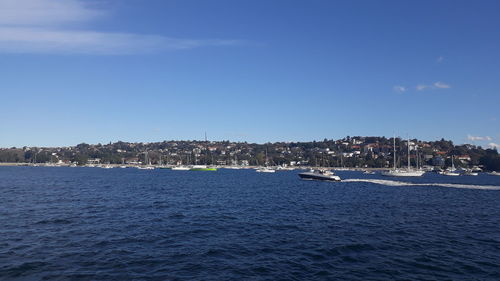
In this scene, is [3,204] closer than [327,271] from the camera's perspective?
No

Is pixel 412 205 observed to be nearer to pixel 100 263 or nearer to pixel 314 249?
pixel 314 249

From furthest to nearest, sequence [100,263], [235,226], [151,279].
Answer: [235,226] < [100,263] < [151,279]

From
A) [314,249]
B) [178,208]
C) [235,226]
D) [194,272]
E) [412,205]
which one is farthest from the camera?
[412,205]

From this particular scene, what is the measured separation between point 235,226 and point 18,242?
13982 millimetres

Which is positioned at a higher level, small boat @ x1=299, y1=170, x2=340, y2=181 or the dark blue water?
small boat @ x1=299, y1=170, x2=340, y2=181

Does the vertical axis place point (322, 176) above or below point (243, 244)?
above

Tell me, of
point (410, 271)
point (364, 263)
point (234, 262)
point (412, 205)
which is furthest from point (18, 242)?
point (412, 205)

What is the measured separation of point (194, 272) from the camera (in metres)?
16.4

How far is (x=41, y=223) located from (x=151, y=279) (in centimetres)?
1729

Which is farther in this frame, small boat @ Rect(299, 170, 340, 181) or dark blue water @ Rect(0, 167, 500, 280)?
small boat @ Rect(299, 170, 340, 181)

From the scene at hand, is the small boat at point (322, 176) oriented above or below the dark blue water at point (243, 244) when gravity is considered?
above

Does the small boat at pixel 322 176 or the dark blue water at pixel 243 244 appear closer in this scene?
the dark blue water at pixel 243 244

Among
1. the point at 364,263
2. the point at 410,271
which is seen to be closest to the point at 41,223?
the point at 364,263

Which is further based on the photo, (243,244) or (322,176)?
(322,176)
